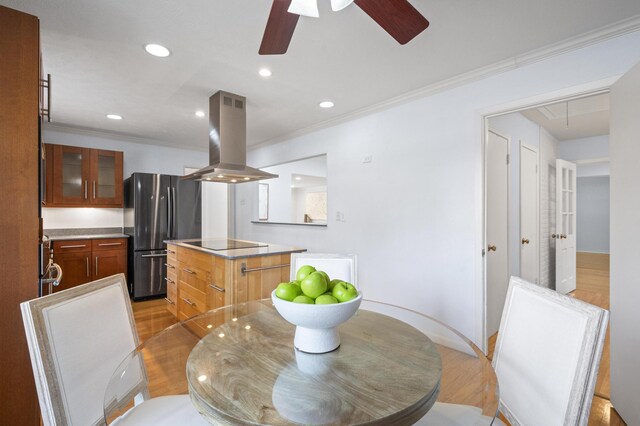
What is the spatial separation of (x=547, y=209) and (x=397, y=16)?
416 cm

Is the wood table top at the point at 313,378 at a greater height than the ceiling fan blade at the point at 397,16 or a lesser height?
lesser

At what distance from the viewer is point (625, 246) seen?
175 centimetres

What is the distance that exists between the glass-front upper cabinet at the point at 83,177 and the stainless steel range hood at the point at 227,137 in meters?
2.09

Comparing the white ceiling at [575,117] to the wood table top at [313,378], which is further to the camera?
the white ceiling at [575,117]

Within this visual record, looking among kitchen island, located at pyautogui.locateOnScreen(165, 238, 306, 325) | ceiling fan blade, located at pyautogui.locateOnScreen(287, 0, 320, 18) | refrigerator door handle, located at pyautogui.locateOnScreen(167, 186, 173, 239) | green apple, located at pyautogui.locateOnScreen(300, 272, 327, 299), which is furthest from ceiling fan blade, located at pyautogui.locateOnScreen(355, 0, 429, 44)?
refrigerator door handle, located at pyautogui.locateOnScreen(167, 186, 173, 239)

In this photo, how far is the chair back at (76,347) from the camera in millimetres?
935

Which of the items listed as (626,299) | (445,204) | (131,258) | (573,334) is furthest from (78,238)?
(626,299)

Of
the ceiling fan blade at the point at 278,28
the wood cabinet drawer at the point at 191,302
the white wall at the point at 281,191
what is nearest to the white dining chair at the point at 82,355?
the ceiling fan blade at the point at 278,28

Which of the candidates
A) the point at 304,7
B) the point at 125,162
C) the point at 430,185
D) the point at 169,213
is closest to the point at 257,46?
the point at 304,7

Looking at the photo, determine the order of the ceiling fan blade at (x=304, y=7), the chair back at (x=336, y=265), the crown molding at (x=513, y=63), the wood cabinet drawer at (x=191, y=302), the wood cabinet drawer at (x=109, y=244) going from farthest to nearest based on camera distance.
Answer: the wood cabinet drawer at (x=109, y=244)
the wood cabinet drawer at (x=191, y=302)
the chair back at (x=336, y=265)
the crown molding at (x=513, y=63)
the ceiling fan blade at (x=304, y=7)

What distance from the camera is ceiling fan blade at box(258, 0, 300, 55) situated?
1.40 m


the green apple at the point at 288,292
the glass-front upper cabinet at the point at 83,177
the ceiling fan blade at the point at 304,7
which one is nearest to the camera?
the green apple at the point at 288,292

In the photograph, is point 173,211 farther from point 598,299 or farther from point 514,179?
point 598,299

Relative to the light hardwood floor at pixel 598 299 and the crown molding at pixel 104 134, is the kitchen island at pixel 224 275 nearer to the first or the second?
the light hardwood floor at pixel 598 299
